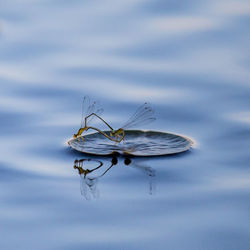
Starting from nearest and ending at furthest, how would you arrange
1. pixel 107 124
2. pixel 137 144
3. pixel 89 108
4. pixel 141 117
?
pixel 137 144, pixel 107 124, pixel 141 117, pixel 89 108

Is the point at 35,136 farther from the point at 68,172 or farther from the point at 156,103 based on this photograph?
the point at 156,103

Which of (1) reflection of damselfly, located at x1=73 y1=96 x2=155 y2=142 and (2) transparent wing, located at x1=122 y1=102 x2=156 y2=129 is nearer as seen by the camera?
(1) reflection of damselfly, located at x1=73 y1=96 x2=155 y2=142

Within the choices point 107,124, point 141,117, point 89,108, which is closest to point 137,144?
point 107,124

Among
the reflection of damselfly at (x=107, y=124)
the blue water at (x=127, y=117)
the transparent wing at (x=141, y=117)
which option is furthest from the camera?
the transparent wing at (x=141, y=117)

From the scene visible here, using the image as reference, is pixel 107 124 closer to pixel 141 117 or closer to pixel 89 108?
pixel 141 117

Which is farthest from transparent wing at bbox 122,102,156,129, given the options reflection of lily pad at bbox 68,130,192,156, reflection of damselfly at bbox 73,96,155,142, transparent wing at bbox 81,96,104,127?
transparent wing at bbox 81,96,104,127

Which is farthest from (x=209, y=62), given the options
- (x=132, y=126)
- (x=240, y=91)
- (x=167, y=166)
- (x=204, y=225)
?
(x=204, y=225)

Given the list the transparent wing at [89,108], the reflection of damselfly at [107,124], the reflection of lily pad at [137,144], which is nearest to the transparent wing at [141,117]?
the reflection of damselfly at [107,124]

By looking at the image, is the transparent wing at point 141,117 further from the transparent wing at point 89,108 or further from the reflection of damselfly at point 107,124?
the transparent wing at point 89,108

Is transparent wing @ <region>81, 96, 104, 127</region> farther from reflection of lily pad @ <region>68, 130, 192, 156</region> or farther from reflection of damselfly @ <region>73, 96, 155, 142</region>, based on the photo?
reflection of lily pad @ <region>68, 130, 192, 156</region>
